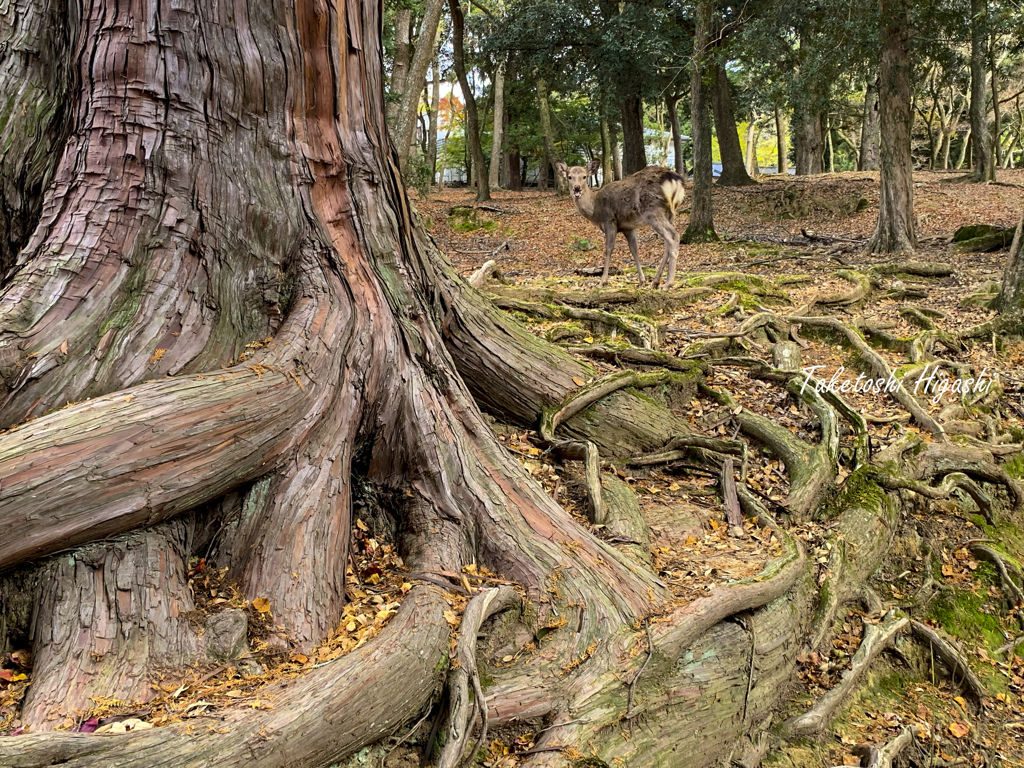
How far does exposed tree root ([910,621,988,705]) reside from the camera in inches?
182

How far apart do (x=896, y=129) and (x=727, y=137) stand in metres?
10.4

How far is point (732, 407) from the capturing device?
6039 millimetres

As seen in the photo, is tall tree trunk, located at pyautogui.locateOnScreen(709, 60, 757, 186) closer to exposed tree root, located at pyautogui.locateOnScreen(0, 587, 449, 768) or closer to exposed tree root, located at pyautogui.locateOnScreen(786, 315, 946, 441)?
exposed tree root, located at pyautogui.locateOnScreen(786, 315, 946, 441)

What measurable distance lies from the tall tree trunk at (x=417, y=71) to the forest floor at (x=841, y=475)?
2.75m

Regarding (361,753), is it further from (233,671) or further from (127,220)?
(127,220)

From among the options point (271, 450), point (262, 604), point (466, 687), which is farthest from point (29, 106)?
point (466, 687)

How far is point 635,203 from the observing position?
11820 millimetres

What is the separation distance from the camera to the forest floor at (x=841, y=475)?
4.33 metres

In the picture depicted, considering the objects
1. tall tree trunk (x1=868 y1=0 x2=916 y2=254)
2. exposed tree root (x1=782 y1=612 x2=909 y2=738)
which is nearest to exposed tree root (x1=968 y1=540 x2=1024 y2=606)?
exposed tree root (x1=782 y1=612 x2=909 y2=738)

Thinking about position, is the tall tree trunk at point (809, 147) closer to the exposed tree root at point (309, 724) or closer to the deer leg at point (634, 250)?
the deer leg at point (634, 250)

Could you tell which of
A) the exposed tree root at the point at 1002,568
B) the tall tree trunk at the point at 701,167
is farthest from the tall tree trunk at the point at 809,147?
the exposed tree root at the point at 1002,568

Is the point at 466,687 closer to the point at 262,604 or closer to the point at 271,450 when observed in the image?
the point at 262,604

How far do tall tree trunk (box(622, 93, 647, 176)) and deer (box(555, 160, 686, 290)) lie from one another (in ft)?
38.8

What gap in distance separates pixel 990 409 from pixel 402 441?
21.1ft
